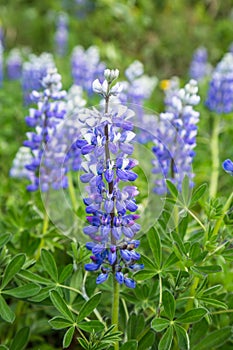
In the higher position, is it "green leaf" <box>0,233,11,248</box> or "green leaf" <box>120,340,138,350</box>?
"green leaf" <box>0,233,11,248</box>

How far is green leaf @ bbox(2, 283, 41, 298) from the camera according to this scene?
169 cm

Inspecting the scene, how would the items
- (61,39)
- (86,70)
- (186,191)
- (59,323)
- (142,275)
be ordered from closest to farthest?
(59,323), (142,275), (186,191), (86,70), (61,39)

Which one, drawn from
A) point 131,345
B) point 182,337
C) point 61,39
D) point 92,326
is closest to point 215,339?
point 182,337

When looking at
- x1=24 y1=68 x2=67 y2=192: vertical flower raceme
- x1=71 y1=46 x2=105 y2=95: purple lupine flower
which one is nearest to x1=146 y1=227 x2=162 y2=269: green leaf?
x1=24 y1=68 x2=67 y2=192: vertical flower raceme

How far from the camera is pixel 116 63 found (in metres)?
6.16

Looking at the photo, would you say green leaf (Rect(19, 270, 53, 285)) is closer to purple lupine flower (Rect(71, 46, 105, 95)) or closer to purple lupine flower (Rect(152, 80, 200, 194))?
purple lupine flower (Rect(152, 80, 200, 194))

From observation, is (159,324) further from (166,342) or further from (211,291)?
(211,291)

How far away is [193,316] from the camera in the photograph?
5.10 ft

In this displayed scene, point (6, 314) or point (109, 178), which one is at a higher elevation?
point (109, 178)

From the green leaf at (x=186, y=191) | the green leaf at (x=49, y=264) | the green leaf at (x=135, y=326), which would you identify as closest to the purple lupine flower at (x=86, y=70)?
the green leaf at (x=186, y=191)

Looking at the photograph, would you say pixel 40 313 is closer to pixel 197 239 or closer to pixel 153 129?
pixel 197 239

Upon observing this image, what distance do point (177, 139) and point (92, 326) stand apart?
34.5 inches

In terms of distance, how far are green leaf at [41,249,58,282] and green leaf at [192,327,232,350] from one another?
1.69 ft

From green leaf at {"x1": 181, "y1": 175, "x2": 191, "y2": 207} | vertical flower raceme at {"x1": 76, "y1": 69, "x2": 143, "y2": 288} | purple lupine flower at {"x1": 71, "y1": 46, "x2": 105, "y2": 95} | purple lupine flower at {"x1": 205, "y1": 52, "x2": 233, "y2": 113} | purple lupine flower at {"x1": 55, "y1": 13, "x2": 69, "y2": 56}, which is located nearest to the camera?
vertical flower raceme at {"x1": 76, "y1": 69, "x2": 143, "y2": 288}
